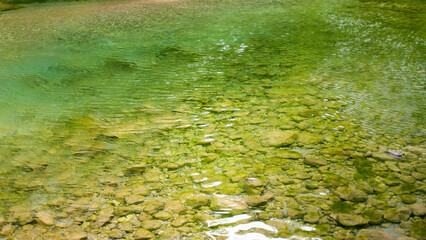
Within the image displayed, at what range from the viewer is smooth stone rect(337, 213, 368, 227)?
207 centimetres

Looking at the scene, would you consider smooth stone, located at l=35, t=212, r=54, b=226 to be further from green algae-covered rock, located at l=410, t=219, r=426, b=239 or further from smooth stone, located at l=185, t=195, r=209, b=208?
green algae-covered rock, located at l=410, t=219, r=426, b=239

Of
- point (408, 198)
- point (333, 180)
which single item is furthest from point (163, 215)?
point (408, 198)

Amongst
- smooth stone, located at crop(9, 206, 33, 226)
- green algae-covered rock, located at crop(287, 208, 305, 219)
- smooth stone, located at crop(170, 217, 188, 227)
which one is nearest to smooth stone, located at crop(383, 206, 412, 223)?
green algae-covered rock, located at crop(287, 208, 305, 219)

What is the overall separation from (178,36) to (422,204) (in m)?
5.80

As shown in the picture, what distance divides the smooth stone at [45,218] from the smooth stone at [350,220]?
6.35 feet

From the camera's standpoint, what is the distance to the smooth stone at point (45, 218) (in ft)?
7.41

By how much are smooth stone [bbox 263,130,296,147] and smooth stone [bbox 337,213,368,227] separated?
3.19 feet

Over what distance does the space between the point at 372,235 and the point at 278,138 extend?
4.24ft

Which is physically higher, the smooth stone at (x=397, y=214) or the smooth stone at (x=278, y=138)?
the smooth stone at (x=278, y=138)

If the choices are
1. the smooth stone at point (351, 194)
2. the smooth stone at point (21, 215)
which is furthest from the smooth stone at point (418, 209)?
the smooth stone at point (21, 215)

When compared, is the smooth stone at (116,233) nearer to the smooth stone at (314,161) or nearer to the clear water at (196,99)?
the clear water at (196,99)

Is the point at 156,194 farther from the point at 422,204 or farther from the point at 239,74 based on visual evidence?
the point at 239,74

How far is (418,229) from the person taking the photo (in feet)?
6.55

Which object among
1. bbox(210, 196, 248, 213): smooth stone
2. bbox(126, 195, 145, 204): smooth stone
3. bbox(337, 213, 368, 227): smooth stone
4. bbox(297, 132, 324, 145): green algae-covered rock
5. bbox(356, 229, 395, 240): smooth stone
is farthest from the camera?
bbox(297, 132, 324, 145): green algae-covered rock
